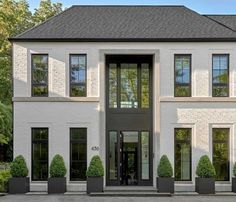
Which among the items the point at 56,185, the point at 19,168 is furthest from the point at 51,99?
the point at 56,185

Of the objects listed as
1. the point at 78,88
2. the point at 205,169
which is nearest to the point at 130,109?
the point at 78,88

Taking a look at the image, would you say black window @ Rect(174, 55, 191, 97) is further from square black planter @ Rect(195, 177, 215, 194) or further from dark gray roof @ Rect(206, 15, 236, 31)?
square black planter @ Rect(195, 177, 215, 194)

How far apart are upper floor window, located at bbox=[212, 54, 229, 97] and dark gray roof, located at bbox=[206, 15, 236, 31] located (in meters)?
2.93

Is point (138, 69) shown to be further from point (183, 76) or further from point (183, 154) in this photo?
point (183, 154)

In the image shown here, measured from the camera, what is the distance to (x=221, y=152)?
25.5 m

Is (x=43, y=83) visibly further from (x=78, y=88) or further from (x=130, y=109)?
(x=130, y=109)

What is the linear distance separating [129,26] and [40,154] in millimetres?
7753

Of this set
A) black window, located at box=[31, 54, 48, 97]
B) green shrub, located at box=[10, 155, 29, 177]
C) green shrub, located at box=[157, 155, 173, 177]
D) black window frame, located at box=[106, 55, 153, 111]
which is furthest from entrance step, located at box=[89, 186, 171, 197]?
black window, located at box=[31, 54, 48, 97]

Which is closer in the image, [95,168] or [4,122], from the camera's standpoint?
[95,168]

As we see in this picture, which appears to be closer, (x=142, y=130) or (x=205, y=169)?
(x=205, y=169)

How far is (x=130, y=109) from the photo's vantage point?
87.7 feet

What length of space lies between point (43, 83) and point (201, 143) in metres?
8.04
